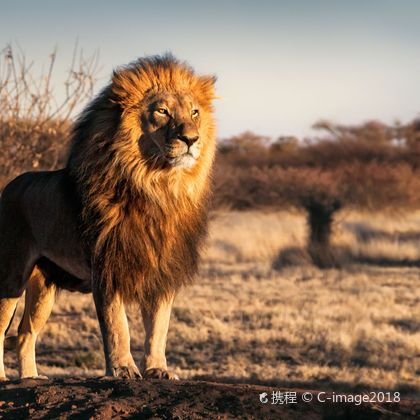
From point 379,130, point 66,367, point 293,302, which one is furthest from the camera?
point 379,130

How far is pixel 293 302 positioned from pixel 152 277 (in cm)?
898

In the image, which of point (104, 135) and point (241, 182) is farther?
point (241, 182)

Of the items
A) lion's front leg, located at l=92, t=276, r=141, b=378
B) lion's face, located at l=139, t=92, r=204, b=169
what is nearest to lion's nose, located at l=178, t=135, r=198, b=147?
lion's face, located at l=139, t=92, r=204, b=169

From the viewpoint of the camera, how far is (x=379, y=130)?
4319 cm

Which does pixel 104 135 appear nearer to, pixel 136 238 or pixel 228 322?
pixel 136 238

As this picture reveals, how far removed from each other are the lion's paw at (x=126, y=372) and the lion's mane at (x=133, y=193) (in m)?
0.43

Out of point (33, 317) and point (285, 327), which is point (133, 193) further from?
point (285, 327)

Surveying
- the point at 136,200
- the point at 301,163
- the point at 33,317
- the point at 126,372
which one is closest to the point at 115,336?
the point at 126,372

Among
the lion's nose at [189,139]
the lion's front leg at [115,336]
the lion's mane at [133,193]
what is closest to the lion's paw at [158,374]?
the lion's front leg at [115,336]

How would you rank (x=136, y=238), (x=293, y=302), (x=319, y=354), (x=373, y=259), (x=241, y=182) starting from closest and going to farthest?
(x=136, y=238) → (x=319, y=354) → (x=293, y=302) → (x=373, y=259) → (x=241, y=182)

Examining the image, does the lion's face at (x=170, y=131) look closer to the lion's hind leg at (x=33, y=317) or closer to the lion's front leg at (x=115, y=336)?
the lion's front leg at (x=115, y=336)

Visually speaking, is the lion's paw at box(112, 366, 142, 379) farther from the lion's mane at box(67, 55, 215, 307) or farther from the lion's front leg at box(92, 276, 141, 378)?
the lion's mane at box(67, 55, 215, 307)

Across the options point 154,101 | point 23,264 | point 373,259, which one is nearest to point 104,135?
point 154,101

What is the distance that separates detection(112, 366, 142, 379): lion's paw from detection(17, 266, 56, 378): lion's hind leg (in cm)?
133
